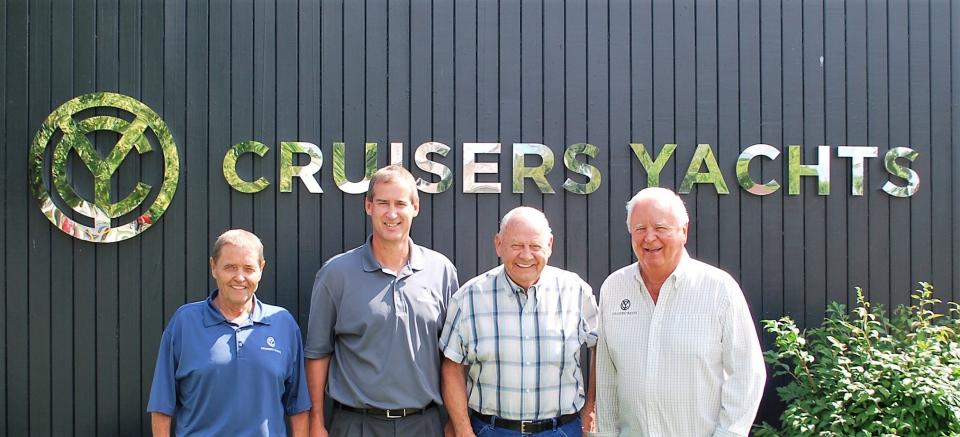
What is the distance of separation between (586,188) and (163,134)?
2.36 m

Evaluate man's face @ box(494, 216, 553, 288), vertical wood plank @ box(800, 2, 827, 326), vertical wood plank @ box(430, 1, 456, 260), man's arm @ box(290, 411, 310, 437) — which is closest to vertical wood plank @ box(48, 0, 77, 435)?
man's arm @ box(290, 411, 310, 437)

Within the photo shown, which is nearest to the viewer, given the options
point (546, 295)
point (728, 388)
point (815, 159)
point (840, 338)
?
point (728, 388)

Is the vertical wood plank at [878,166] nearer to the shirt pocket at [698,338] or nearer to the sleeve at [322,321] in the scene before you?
the shirt pocket at [698,338]

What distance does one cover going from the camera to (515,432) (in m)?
2.95

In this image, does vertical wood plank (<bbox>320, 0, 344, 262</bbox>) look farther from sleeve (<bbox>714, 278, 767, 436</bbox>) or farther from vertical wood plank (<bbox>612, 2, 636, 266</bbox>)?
sleeve (<bbox>714, 278, 767, 436</bbox>)

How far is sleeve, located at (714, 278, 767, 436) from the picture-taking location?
2.75 metres

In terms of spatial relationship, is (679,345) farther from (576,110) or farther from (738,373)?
(576,110)

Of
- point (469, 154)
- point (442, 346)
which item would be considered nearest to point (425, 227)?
point (469, 154)

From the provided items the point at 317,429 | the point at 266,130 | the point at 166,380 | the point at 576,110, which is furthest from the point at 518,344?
the point at 266,130

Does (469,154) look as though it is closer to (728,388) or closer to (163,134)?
(163,134)

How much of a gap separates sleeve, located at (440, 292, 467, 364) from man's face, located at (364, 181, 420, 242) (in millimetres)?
362

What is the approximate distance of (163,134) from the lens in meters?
4.09

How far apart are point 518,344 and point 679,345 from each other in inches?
24.3

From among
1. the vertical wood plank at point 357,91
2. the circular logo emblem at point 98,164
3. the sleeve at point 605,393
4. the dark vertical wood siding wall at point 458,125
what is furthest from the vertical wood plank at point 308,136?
the sleeve at point 605,393
